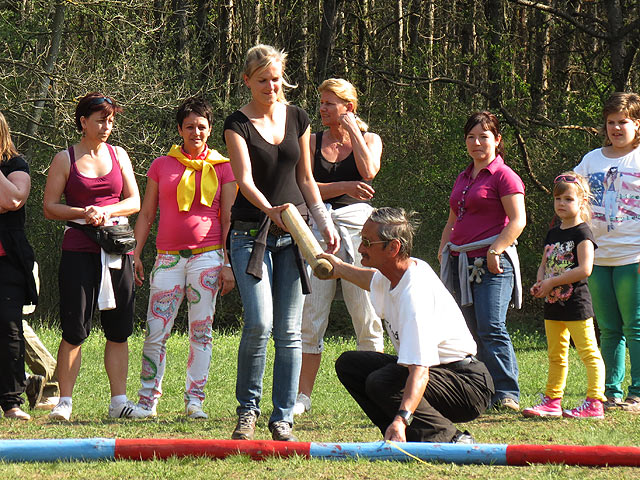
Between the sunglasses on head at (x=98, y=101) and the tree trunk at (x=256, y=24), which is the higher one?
the tree trunk at (x=256, y=24)

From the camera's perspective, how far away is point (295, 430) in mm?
5559

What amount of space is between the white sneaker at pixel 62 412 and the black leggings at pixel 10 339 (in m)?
0.29

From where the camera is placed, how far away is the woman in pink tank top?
6008mm

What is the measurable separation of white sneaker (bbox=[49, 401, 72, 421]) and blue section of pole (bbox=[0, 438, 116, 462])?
142cm

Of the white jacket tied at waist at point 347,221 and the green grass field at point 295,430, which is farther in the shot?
the white jacket tied at waist at point 347,221

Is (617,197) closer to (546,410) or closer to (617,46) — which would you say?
(546,410)

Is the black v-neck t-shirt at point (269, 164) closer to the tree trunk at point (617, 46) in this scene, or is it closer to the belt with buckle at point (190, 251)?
the belt with buckle at point (190, 251)

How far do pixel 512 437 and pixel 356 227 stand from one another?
178 centimetres

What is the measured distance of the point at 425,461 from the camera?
14.3 ft

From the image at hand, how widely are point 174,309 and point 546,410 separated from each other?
2563 millimetres

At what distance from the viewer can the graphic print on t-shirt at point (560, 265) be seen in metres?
6.17

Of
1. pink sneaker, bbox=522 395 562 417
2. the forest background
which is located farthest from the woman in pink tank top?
the forest background

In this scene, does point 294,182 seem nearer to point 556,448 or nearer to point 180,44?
point 556,448

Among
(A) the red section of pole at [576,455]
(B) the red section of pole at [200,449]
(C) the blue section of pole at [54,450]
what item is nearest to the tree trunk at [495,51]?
(A) the red section of pole at [576,455]
